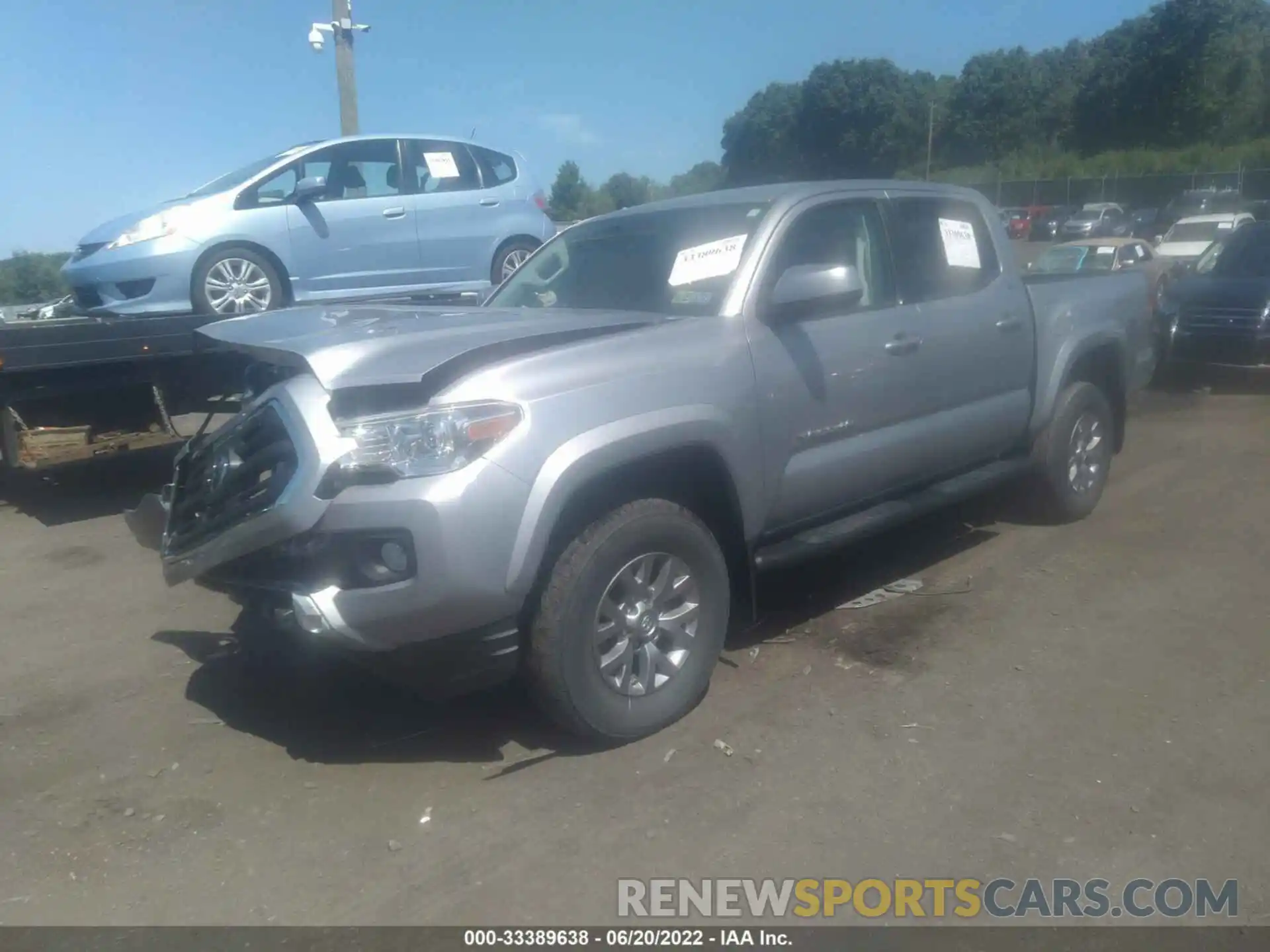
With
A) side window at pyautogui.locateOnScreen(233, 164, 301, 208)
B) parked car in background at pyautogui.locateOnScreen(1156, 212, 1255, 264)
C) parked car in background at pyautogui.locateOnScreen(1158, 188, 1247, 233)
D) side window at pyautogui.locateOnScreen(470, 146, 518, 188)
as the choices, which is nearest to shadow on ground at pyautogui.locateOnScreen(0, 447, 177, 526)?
side window at pyautogui.locateOnScreen(233, 164, 301, 208)

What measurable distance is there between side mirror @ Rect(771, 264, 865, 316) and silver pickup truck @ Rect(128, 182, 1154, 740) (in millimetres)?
11

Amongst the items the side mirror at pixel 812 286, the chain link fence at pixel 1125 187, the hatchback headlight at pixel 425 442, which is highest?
the chain link fence at pixel 1125 187

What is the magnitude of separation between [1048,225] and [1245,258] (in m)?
Result: 33.1

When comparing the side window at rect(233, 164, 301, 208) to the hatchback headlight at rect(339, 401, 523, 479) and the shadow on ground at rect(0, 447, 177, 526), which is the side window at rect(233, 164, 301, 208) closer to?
the shadow on ground at rect(0, 447, 177, 526)

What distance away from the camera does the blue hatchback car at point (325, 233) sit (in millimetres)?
7488

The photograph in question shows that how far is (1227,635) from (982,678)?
48.8 inches

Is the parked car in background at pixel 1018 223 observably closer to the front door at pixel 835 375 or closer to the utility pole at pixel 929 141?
the utility pole at pixel 929 141

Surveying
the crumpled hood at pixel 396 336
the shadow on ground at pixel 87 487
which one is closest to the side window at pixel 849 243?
the crumpled hood at pixel 396 336

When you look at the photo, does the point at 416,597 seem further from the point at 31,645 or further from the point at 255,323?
the point at 31,645

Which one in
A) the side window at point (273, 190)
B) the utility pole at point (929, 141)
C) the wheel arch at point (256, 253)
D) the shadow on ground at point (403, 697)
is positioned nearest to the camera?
the shadow on ground at point (403, 697)

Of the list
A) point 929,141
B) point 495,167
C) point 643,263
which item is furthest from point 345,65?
point 929,141

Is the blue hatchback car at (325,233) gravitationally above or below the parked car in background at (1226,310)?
above

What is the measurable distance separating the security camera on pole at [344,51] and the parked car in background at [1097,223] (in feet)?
102
